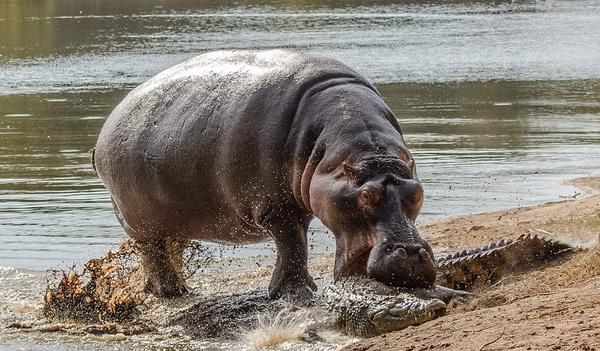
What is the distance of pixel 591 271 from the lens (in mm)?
6758

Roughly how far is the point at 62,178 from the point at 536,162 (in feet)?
18.0

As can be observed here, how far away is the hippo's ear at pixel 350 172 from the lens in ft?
20.6

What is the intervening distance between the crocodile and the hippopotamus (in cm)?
9

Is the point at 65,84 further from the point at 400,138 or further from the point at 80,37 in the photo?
the point at 400,138

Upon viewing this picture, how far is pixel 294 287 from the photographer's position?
705cm

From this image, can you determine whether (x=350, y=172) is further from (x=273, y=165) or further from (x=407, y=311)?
(x=407, y=311)

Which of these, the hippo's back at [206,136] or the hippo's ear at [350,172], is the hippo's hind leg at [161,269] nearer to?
the hippo's back at [206,136]

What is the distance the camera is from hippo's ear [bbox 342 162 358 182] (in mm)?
6281

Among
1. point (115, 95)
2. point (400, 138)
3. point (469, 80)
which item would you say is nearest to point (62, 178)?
point (400, 138)

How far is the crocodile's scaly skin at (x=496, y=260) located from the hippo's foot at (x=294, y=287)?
84 cm

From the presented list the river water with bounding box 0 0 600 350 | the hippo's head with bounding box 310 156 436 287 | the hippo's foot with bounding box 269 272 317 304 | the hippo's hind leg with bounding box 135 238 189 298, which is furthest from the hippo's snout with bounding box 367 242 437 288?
the hippo's hind leg with bounding box 135 238 189 298

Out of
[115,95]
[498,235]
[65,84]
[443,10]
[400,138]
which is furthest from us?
[443,10]

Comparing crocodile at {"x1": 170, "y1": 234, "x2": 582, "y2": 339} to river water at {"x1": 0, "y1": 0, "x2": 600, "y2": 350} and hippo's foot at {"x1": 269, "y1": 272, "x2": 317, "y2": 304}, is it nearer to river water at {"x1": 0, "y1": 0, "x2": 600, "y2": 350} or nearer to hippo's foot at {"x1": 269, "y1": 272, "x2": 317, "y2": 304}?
hippo's foot at {"x1": 269, "y1": 272, "x2": 317, "y2": 304}

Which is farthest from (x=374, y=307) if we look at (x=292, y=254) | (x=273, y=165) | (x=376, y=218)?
(x=273, y=165)
